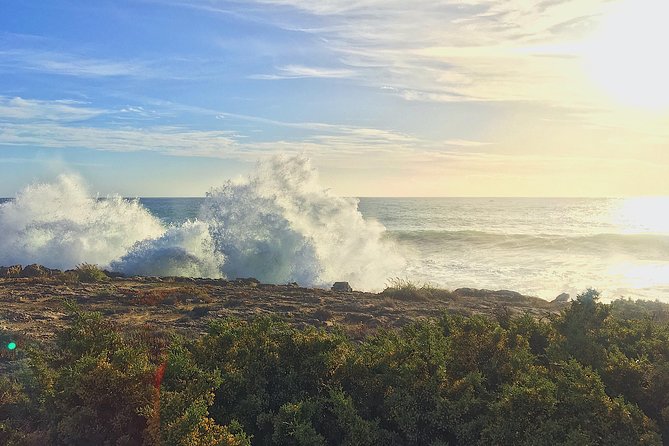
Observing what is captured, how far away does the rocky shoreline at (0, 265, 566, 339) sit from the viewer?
1216 cm

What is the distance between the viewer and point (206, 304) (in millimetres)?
14844

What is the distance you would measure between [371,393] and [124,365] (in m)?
2.49

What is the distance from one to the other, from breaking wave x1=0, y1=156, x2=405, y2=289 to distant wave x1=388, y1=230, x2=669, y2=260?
21.5m

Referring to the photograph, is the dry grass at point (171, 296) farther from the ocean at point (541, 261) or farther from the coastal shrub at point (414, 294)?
the ocean at point (541, 261)

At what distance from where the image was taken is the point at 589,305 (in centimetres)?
659

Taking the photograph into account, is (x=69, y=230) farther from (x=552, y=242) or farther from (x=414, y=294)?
(x=552, y=242)

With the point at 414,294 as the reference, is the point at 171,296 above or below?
below

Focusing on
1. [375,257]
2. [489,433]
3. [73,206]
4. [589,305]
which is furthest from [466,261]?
[489,433]

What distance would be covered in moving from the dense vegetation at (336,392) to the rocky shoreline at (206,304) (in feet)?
15.9

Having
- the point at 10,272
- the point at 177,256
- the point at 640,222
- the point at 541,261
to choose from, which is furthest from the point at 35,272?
the point at 640,222

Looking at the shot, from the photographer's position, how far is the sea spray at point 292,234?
28062mm

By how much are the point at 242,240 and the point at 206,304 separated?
1422 centimetres

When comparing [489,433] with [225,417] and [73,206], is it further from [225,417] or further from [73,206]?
[73,206]

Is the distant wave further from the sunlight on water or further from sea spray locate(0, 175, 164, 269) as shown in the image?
sea spray locate(0, 175, 164, 269)
